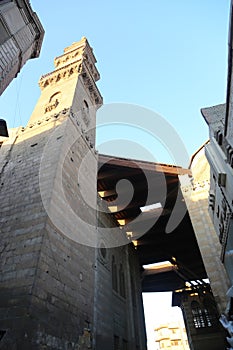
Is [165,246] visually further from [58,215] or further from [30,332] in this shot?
[30,332]

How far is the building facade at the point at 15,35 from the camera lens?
6.04m

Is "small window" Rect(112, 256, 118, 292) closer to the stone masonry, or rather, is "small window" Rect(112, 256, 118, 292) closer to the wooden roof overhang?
the stone masonry

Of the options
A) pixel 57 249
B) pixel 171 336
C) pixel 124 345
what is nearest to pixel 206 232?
pixel 124 345

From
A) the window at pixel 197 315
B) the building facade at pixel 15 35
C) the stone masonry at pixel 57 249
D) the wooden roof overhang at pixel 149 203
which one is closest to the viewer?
the stone masonry at pixel 57 249

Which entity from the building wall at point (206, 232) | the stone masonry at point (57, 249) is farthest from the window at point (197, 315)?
the building wall at point (206, 232)

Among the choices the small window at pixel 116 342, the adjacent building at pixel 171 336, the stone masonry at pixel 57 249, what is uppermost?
the adjacent building at pixel 171 336

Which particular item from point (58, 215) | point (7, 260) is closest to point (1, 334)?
point (7, 260)

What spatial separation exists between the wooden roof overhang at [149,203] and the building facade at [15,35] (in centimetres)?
850

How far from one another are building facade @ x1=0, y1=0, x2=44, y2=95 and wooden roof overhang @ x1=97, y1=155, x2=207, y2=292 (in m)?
8.50

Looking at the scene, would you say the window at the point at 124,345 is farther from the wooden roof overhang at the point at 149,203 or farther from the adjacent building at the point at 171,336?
the adjacent building at the point at 171,336

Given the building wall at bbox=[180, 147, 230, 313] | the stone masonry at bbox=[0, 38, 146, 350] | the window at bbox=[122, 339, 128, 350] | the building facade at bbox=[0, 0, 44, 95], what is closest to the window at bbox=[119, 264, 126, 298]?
the stone masonry at bbox=[0, 38, 146, 350]

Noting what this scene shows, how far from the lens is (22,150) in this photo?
11.2 metres

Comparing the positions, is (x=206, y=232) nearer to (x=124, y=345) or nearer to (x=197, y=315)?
(x=124, y=345)

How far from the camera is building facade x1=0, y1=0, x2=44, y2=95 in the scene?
6.04 meters
